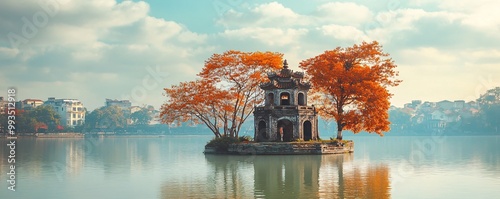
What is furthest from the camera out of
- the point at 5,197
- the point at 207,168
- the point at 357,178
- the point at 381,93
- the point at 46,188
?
the point at 381,93

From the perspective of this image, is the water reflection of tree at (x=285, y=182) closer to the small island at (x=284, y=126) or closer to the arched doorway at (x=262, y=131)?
the small island at (x=284, y=126)

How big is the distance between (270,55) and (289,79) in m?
3.71

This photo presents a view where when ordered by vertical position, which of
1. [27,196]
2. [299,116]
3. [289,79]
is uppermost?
[289,79]

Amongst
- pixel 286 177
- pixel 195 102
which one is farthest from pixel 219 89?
pixel 286 177

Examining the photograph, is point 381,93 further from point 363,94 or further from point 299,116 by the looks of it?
point 299,116

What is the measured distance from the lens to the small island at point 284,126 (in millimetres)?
47688

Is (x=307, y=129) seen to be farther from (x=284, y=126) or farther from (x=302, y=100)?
(x=302, y=100)

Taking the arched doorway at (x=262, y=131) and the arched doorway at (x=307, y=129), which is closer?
the arched doorway at (x=262, y=131)

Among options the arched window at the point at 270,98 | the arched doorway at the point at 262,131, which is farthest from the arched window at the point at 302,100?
the arched doorway at the point at 262,131

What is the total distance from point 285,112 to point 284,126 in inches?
125

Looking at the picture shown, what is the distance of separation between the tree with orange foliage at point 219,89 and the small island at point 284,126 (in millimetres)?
1900

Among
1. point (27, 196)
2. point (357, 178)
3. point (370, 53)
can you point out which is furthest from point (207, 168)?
point (370, 53)

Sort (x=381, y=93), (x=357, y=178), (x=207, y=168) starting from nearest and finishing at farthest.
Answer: (x=357, y=178) < (x=207, y=168) < (x=381, y=93)

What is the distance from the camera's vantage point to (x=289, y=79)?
5238 cm
